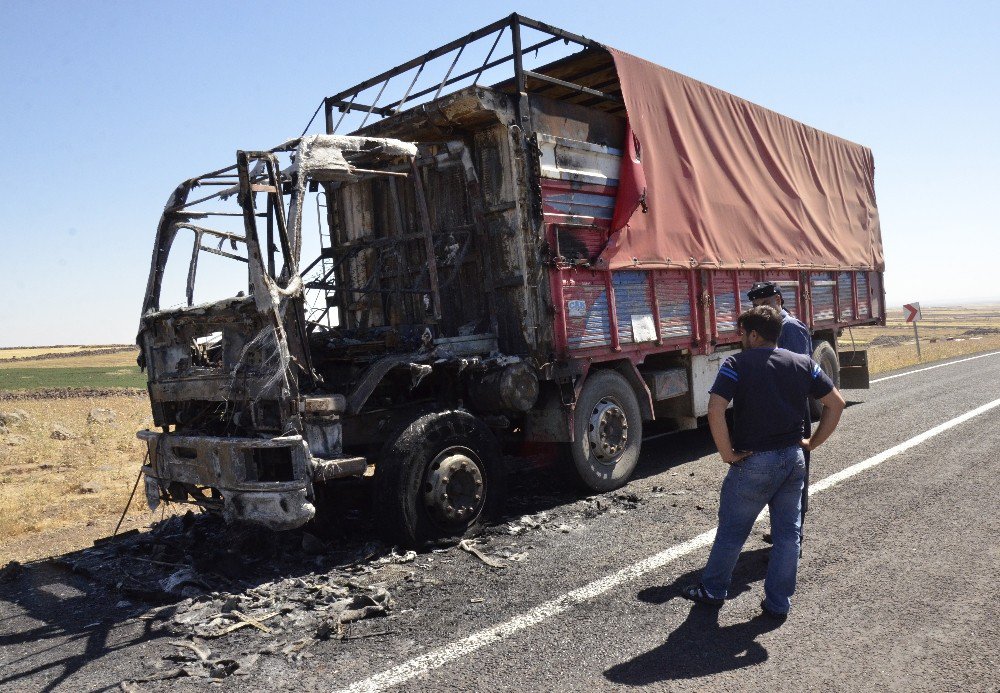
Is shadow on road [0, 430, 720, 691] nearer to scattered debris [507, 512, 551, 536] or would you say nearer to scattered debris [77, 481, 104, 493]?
scattered debris [507, 512, 551, 536]

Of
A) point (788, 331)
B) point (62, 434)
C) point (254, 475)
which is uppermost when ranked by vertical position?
point (788, 331)

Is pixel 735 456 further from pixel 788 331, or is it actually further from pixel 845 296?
pixel 845 296

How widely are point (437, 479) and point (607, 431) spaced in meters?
2.06

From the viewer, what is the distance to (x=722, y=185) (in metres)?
7.91

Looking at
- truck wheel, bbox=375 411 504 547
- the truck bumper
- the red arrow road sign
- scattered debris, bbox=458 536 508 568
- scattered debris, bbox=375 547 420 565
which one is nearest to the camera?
the truck bumper

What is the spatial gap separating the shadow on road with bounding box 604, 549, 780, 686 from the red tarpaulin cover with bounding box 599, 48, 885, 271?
353 centimetres

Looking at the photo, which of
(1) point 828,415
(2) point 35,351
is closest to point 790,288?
(1) point 828,415

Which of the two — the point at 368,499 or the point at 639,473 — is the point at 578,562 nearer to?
the point at 368,499

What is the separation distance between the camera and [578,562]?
15.4 ft

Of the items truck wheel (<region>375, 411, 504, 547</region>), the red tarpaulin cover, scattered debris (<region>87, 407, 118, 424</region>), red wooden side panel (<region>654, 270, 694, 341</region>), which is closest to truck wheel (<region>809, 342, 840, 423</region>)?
the red tarpaulin cover

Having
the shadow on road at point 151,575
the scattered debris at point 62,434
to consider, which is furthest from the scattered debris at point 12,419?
the shadow on road at point 151,575

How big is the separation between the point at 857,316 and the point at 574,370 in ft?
22.6

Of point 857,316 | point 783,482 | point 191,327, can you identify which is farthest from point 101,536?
point 857,316

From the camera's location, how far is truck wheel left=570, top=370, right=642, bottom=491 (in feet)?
20.7
